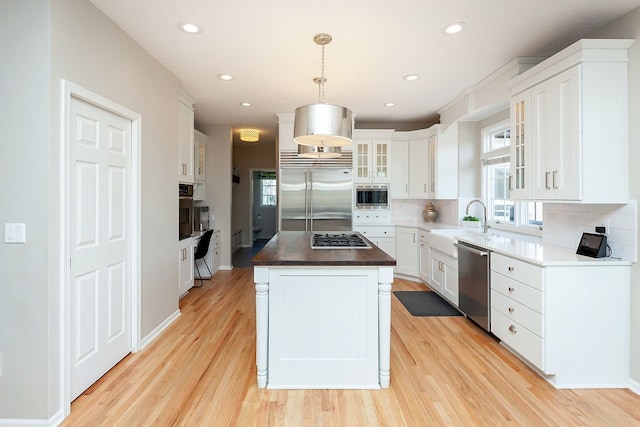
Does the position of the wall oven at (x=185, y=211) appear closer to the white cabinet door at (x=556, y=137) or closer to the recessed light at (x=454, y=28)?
the recessed light at (x=454, y=28)

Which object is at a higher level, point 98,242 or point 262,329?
point 98,242

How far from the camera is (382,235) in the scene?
5332 millimetres

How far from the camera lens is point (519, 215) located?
12.8 feet

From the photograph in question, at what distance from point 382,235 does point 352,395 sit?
3.33 meters

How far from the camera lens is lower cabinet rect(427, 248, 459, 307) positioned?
3.87m

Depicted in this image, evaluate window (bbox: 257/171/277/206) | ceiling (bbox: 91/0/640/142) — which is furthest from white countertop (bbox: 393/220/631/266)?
window (bbox: 257/171/277/206)

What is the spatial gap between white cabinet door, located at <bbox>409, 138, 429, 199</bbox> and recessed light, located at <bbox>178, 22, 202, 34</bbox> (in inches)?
149

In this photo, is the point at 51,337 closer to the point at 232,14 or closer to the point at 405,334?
the point at 232,14

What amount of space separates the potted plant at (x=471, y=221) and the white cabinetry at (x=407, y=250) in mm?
706

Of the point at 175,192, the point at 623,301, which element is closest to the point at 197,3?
the point at 175,192

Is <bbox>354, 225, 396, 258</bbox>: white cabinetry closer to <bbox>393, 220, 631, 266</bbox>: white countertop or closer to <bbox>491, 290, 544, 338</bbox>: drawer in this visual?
<bbox>393, 220, 631, 266</bbox>: white countertop

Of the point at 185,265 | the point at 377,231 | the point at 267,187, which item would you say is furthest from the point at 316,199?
the point at 267,187

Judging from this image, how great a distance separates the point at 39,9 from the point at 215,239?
421 centimetres

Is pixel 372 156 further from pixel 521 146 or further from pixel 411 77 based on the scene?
pixel 521 146
